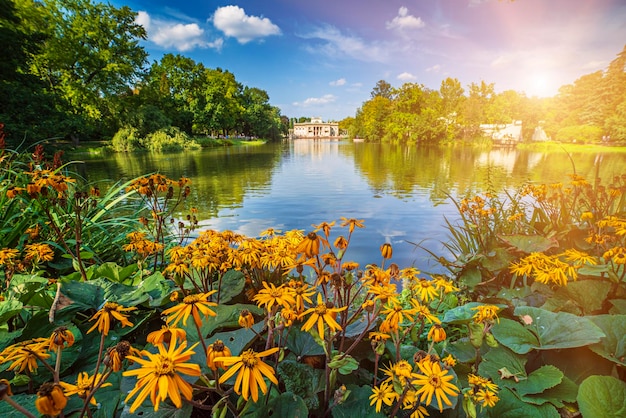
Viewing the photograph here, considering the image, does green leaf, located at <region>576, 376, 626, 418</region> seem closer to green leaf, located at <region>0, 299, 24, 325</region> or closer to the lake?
green leaf, located at <region>0, 299, 24, 325</region>

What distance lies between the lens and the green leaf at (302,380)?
3.24 feet

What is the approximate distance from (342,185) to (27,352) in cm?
1168

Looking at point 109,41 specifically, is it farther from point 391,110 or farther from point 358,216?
point 391,110

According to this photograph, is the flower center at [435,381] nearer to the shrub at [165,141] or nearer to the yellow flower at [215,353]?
the yellow flower at [215,353]

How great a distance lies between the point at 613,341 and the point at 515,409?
25.5 inches

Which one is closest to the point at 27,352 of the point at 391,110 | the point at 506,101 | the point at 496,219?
the point at 496,219

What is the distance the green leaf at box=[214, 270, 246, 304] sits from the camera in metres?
1.62

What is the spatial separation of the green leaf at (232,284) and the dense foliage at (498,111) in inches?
1673

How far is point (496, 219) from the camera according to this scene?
3383 mm

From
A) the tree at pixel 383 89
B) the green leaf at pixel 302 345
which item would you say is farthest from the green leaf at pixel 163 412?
the tree at pixel 383 89

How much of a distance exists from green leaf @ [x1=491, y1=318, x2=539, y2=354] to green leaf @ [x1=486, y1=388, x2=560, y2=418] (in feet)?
0.75

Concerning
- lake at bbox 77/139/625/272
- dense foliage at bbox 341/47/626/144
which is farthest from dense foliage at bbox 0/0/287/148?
dense foliage at bbox 341/47/626/144

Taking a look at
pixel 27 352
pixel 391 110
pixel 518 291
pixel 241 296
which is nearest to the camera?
pixel 27 352

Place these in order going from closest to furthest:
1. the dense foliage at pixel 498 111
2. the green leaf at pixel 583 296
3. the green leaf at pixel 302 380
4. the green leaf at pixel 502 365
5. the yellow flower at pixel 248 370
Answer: the yellow flower at pixel 248 370 < the green leaf at pixel 302 380 < the green leaf at pixel 502 365 < the green leaf at pixel 583 296 < the dense foliage at pixel 498 111
